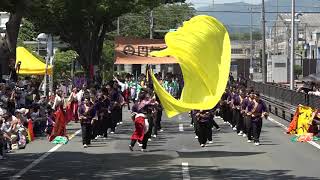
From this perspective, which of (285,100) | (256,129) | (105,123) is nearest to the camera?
(256,129)

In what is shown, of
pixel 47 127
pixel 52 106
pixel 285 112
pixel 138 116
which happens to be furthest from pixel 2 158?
pixel 285 112

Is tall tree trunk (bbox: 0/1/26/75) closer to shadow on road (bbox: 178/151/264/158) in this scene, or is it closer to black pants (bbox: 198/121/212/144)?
black pants (bbox: 198/121/212/144)

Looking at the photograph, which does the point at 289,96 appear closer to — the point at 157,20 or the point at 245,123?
the point at 245,123

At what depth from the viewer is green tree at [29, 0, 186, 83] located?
121 feet

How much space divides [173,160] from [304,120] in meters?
8.27

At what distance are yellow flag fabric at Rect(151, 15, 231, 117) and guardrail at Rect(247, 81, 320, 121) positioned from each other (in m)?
7.65

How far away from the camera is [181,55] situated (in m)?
18.3

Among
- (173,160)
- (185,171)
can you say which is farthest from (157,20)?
(185,171)

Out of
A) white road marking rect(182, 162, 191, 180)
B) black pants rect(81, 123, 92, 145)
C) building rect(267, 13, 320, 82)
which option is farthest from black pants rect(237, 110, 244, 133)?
building rect(267, 13, 320, 82)

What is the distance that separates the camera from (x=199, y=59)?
18438 millimetres

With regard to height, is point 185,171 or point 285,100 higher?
point 285,100

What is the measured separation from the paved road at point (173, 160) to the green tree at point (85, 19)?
1394 cm

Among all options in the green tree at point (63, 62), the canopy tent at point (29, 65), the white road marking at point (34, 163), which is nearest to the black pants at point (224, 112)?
the canopy tent at point (29, 65)

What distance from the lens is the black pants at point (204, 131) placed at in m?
20.0
